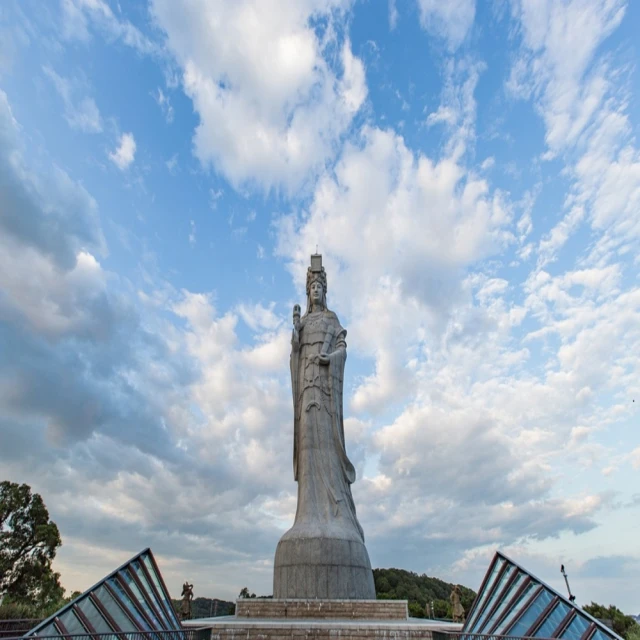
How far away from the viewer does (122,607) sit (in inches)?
256

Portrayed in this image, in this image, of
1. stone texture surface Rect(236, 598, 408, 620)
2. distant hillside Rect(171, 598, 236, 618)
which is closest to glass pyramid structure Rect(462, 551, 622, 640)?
stone texture surface Rect(236, 598, 408, 620)

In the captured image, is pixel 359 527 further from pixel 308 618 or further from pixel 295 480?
pixel 308 618

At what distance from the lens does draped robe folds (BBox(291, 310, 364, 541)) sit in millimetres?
16734

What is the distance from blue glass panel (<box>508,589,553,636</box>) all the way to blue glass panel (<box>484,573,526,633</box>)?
372 mm

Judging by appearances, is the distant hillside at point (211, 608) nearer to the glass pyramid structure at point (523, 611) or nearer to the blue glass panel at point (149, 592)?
the blue glass panel at point (149, 592)

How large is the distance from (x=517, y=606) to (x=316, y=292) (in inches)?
567

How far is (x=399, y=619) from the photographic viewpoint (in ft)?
42.7

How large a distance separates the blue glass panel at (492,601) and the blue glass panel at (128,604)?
4464mm

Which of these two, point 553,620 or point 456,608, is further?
point 456,608

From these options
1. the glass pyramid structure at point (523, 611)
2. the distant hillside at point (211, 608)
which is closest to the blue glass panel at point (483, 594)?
the glass pyramid structure at point (523, 611)

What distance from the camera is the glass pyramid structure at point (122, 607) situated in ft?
18.8

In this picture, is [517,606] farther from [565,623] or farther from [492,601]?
[565,623]

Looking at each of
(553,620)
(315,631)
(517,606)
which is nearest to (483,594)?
(517,606)

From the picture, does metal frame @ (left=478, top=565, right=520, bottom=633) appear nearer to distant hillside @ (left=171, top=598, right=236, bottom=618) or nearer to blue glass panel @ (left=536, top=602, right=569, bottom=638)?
blue glass panel @ (left=536, top=602, right=569, bottom=638)
